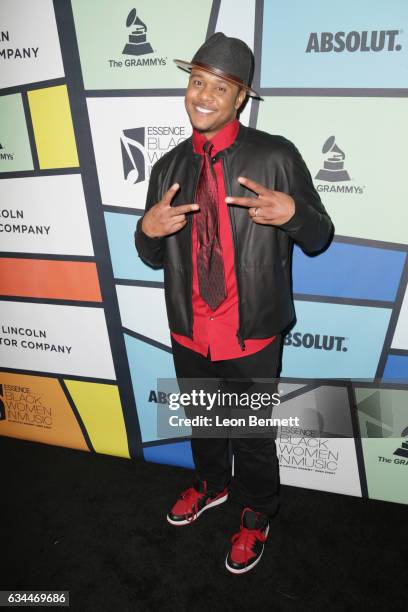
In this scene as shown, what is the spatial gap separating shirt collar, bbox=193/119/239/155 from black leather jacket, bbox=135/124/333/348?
2cm

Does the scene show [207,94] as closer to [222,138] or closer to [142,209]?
[222,138]

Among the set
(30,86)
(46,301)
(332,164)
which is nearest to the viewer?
(332,164)

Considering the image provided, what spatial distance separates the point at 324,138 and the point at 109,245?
992mm

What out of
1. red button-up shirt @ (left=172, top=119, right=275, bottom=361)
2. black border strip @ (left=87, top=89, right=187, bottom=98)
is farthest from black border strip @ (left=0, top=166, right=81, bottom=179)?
red button-up shirt @ (left=172, top=119, right=275, bottom=361)

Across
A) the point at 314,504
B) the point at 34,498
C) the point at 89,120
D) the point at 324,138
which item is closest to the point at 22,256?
the point at 89,120

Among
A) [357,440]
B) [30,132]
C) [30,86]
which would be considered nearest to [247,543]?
[357,440]

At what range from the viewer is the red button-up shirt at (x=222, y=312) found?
4.72ft

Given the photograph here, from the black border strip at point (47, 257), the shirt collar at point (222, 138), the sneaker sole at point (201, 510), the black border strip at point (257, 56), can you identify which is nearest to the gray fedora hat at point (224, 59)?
the shirt collar at point (222, 138)

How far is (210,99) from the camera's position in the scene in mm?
1315

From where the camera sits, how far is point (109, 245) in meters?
1.99

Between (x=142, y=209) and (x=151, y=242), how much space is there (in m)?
0.43

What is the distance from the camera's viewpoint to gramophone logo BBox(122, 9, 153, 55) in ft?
5.38

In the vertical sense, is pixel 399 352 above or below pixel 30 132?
below

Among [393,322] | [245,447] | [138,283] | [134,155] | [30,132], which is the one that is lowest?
[245,447]
